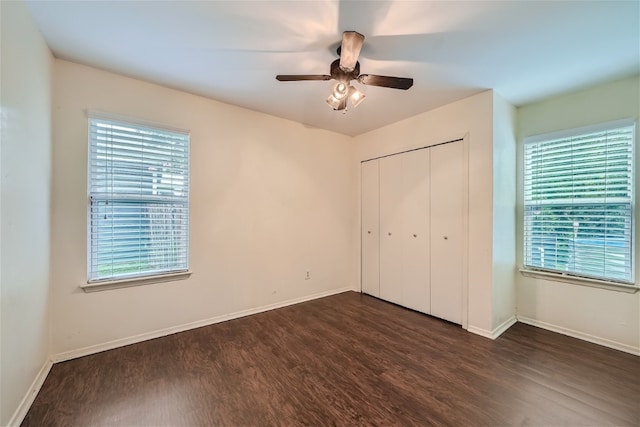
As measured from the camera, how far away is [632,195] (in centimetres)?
238

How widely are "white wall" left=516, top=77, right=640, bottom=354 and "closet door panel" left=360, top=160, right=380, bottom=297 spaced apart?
173cm

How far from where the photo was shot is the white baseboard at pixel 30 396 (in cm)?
152

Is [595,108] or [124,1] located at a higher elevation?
[124,1]

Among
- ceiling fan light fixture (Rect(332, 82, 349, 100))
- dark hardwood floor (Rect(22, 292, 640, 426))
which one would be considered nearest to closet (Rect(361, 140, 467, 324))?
dark hardwood floor (Rect(22, 292, 640, 426))

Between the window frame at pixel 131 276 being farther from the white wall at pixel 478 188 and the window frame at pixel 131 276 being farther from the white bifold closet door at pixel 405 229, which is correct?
the white wall at pixel 478 188

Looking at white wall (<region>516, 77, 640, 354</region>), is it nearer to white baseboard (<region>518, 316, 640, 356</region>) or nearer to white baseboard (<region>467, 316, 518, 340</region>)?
white baseboard (<region>518, 316, 640, 356</region>)

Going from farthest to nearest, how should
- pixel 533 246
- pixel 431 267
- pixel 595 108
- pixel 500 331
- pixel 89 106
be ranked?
pixel 431 267 < pixel 533 246 < pixel 500 331 < pixel 595 108 < pixel 89 106

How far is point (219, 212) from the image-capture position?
2.99 m

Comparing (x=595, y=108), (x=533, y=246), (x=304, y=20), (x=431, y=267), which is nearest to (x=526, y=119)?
(x=595, y=108)

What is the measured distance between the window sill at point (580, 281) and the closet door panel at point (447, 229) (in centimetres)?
84

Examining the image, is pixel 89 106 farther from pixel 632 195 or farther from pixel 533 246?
pixel 632 195

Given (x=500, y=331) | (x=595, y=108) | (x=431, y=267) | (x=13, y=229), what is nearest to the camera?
(x=13, y=229)

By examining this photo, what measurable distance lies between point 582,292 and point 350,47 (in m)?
3.27

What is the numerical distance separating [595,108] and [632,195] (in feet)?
2.99
